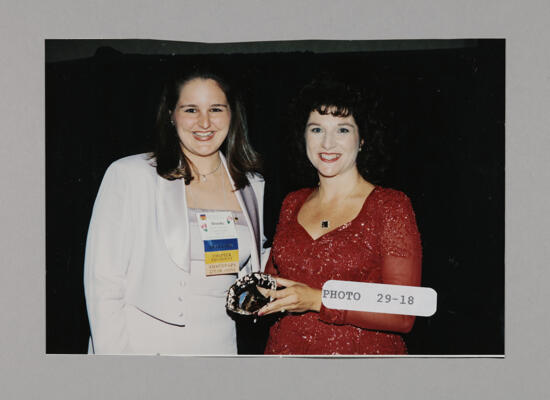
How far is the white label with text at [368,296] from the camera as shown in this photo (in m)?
2.15

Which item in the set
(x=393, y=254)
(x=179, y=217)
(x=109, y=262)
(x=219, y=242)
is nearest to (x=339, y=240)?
(x=393, y=254)

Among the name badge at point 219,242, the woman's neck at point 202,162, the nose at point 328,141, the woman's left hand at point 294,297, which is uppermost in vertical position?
the nose at point 328,141

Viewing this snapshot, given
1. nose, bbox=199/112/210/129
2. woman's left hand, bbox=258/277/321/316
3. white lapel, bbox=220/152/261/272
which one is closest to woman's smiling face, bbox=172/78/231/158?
nose, bbox=199/112/210/129

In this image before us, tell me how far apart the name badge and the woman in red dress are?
182 millimetres

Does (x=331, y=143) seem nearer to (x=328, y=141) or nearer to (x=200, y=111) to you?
(x=328, y=141)

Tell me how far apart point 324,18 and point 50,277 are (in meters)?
1.61

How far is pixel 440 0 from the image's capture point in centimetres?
229

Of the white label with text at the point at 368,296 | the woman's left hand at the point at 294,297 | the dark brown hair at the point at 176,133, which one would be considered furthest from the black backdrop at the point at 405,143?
the woman's left hand at the point at 294,297

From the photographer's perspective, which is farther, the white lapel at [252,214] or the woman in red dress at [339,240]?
the white lapel at [252,214]

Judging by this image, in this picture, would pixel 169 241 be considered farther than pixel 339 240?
Yes

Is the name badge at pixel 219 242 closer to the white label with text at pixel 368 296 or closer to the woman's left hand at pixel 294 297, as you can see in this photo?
the woman's left hand at pixel 294 297

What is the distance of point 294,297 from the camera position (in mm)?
2162

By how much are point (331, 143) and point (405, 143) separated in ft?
1.06

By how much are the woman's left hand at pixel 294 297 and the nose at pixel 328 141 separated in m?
0.56
